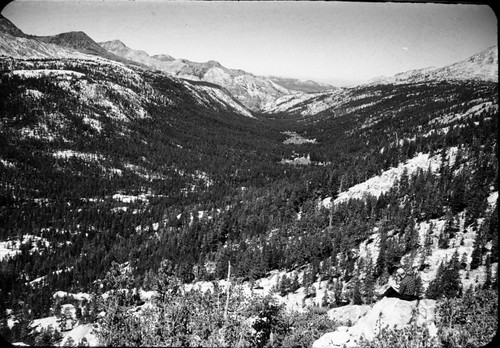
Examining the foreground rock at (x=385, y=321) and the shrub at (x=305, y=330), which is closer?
the foreground rock at (x=385, y=321)

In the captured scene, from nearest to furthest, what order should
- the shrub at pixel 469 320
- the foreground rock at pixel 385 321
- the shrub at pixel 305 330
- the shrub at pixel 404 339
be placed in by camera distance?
the shrub at pixel 469 320, the shrub at pixel 404 339, the foreground rock at pixel 385 321, the shrub at pixel 305 330

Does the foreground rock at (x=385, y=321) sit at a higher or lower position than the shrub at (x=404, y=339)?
lower

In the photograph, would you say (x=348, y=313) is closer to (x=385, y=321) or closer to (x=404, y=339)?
(x=385, y=321)

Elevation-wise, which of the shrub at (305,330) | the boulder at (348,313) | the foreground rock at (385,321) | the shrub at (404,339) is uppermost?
the shrub at (404,339)

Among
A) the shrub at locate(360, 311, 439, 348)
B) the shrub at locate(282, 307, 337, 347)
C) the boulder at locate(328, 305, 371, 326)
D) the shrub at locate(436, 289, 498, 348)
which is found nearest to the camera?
the shrub at locate(436, 289, 498, 348)

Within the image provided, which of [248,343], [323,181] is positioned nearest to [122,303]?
[248,343]

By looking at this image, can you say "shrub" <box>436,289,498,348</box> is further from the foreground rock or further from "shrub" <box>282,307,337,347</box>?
"shrub" <box>282,307,337,347</box>

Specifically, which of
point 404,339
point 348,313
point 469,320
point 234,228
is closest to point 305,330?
point 404,339

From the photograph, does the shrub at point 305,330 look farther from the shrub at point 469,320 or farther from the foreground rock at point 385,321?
the shrub at point 469,320
